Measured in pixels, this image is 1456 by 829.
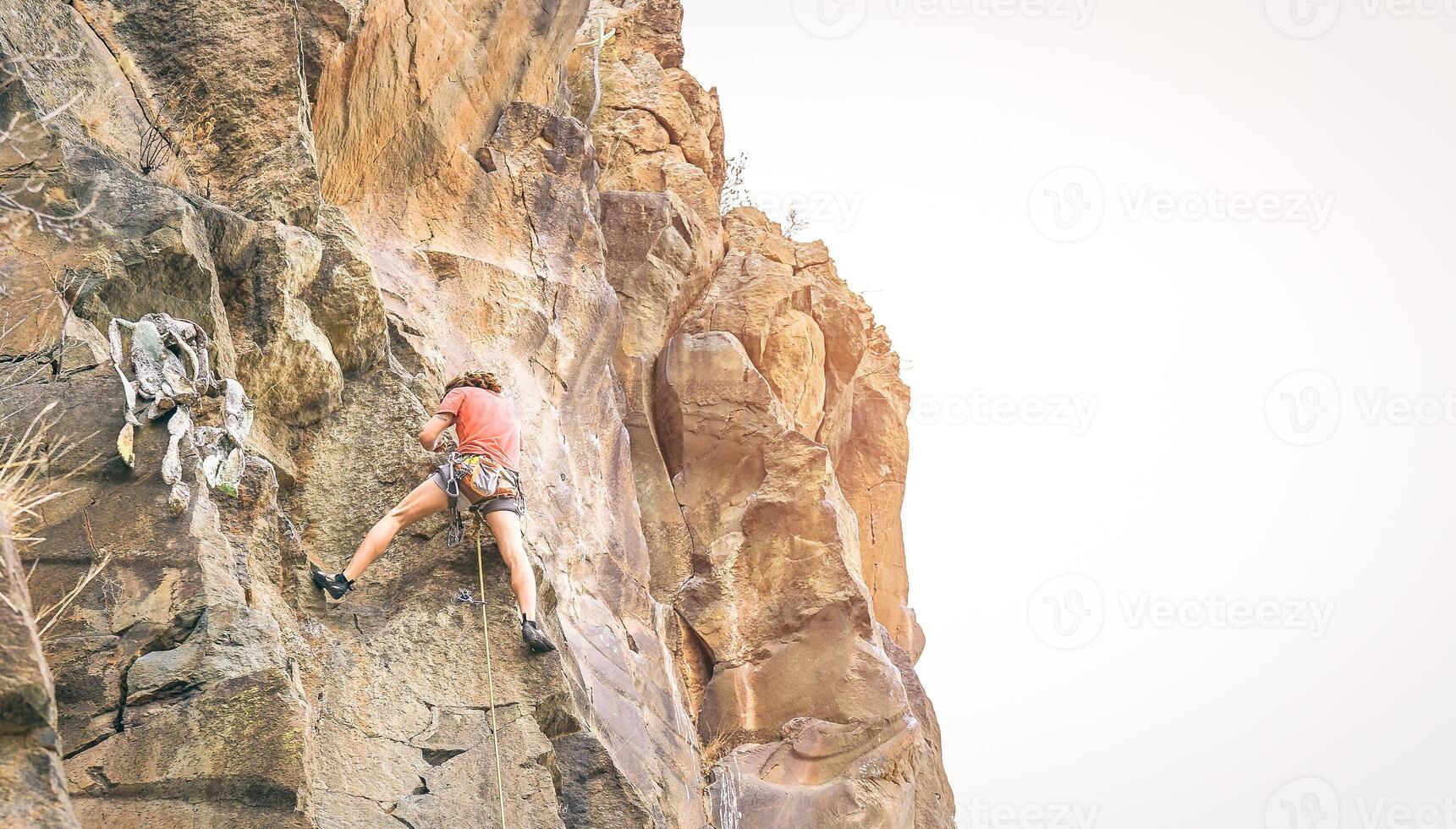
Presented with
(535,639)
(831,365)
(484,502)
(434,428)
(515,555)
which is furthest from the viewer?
(831,365)

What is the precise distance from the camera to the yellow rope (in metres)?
7.09

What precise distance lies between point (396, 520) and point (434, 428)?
0.75 meters

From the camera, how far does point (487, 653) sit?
750 centimetres

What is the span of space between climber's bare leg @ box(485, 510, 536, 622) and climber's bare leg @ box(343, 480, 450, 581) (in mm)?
332

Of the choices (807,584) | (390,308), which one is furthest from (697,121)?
(390,308)

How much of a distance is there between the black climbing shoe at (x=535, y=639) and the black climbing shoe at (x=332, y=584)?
1.06 meters

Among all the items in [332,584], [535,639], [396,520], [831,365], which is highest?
[831,365]

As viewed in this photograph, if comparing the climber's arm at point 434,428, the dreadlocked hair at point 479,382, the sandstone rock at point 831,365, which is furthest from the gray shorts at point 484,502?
the sandstone rock at point 831,365

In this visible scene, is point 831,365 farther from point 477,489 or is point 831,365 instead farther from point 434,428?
point 477,489

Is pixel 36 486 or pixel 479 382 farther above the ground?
pixel 479 382

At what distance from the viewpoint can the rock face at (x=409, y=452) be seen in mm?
6016

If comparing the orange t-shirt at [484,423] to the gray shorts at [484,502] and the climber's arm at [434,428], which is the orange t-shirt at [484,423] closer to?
the climber's arm at [434,428]

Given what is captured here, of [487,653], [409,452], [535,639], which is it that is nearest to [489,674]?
[487,653]

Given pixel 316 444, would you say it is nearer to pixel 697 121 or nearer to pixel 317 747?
pixel 317 747
